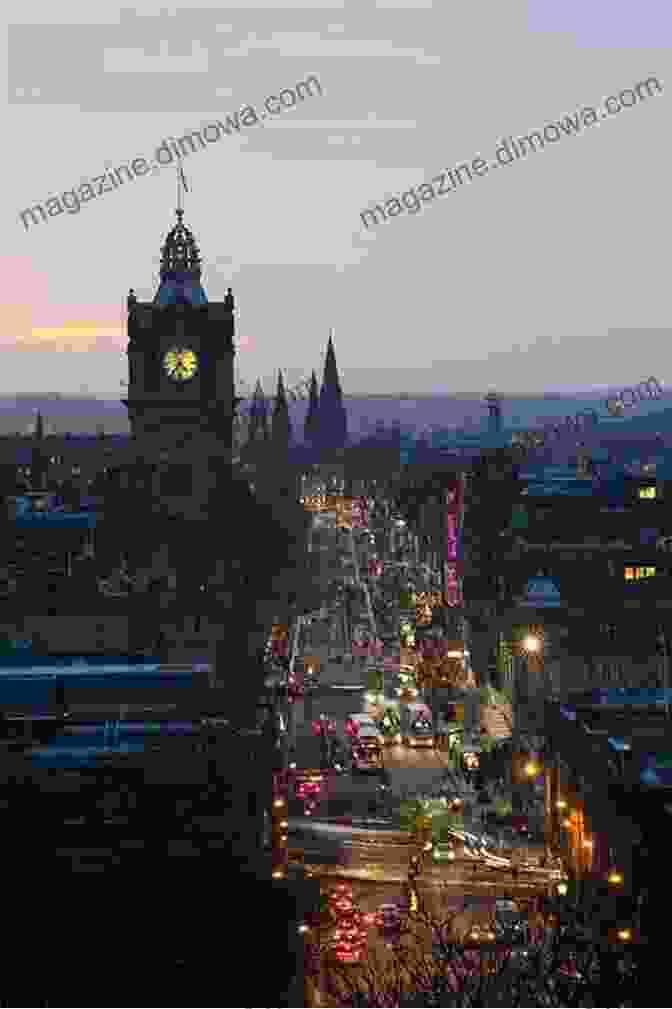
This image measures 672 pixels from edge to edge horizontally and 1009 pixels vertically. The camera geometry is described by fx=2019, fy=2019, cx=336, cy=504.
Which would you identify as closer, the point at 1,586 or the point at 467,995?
the point at 467,995

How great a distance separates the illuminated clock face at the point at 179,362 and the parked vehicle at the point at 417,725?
15.5 m

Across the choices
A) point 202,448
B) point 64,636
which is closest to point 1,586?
point 64,636

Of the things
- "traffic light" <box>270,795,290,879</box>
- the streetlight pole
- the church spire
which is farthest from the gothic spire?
"traffic light" <box>270,795,290,879</box>

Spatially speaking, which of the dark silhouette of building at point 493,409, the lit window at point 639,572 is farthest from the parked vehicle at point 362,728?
the dark silhouette of building at point 493,409

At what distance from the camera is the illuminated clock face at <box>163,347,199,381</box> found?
74562 mm

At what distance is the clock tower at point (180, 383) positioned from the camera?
74.2 metres

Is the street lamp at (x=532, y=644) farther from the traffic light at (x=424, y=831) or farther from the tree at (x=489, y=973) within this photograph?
the tree at (x=489, y=973)

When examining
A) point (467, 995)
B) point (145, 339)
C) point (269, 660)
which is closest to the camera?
point (467, 995)

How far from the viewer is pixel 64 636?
64.6 meters

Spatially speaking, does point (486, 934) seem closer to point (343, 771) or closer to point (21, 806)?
point (21, 806)

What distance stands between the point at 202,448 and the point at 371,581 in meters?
67.5

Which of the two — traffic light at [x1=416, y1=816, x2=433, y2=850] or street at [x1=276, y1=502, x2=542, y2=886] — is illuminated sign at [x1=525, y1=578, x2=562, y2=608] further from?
traffic light at [x1=416, y1=816, x2=433, y2=850]

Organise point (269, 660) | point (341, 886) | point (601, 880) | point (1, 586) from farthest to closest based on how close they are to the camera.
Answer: point (269, 660) → point (1, 586) → point (341, 886) → point (601, 880)

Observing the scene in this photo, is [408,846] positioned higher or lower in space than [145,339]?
lower
